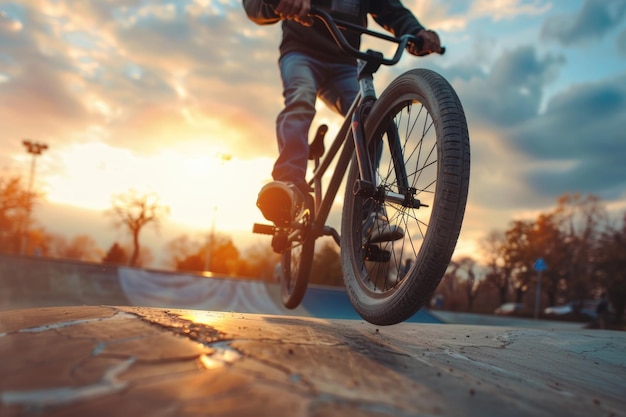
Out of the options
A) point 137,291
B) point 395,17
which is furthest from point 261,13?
point 137,291

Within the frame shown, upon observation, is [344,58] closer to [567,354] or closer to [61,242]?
[567,354]

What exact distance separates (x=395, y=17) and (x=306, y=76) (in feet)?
2.38

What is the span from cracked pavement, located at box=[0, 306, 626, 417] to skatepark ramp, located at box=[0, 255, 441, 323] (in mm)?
8700

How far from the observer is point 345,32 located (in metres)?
3.15

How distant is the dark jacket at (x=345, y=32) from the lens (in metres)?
2.96

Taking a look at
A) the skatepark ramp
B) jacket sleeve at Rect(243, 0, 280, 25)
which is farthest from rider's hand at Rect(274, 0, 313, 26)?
the skatepark ramp

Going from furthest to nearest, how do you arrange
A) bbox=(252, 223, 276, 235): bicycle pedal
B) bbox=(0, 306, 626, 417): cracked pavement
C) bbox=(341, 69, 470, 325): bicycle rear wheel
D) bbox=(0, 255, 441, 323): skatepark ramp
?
bbox=(0, 255, 441, 323): skatepark ramp
bbox=(252, 223, 276, 235): bicycle pedal
bbox=(341, 69, 470, 325): bicycle rear wheel
bbox=(0, 306, 626, 417): cracked pavement

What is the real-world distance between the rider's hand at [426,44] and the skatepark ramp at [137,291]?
8.16 m

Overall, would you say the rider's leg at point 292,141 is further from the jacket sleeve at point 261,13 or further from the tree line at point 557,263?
the tree line at point 557,263

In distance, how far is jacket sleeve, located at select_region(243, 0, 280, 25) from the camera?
269 cm

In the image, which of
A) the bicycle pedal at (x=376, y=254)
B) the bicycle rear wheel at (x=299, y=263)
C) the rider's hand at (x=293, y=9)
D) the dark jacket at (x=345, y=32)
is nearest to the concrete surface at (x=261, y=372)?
the bicycle pedal at (x=376, y=254)

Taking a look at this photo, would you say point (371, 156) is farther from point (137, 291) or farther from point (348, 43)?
point (137, 291)

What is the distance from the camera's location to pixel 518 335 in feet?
9.75

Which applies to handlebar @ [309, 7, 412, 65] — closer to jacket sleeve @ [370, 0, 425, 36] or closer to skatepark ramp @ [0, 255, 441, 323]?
jacket sleeve @ [370, 0, 425, 36]
